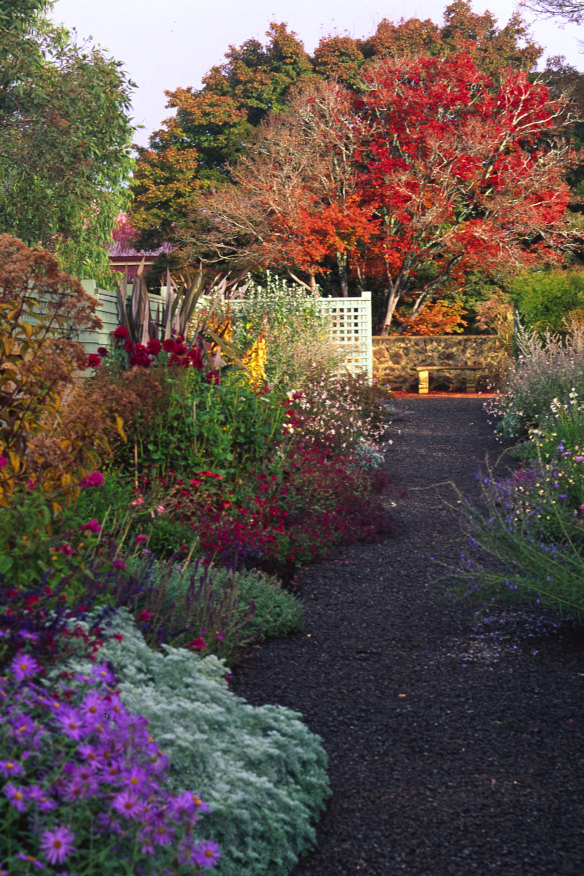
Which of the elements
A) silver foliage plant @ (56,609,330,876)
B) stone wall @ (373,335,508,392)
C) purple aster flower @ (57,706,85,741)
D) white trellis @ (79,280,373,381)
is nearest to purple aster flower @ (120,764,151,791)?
purple aster flower @ (57,706,85,741)

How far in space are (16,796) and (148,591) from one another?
6.14 feet

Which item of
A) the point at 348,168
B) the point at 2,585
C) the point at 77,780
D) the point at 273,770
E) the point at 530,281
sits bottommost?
the point at 273,770

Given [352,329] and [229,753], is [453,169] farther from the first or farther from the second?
[229,753]

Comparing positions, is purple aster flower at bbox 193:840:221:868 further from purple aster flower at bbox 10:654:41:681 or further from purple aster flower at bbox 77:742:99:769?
purple aster flower at bbox 10:654:41:681

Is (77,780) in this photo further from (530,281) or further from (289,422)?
(530,281)

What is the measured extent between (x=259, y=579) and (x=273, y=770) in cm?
218

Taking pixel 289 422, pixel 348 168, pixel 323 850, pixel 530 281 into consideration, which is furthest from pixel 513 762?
pixel 348 168

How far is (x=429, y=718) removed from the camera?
3.31 metres

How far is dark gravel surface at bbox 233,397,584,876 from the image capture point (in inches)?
98.7

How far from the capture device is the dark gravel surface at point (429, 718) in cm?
251

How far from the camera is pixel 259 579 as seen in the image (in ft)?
15.3

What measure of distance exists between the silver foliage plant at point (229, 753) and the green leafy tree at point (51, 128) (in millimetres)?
11738

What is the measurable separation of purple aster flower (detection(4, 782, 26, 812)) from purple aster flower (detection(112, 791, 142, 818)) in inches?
7.0

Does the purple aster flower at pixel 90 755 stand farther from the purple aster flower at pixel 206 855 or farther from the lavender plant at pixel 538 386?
the lavender plant at pixel 538 386
